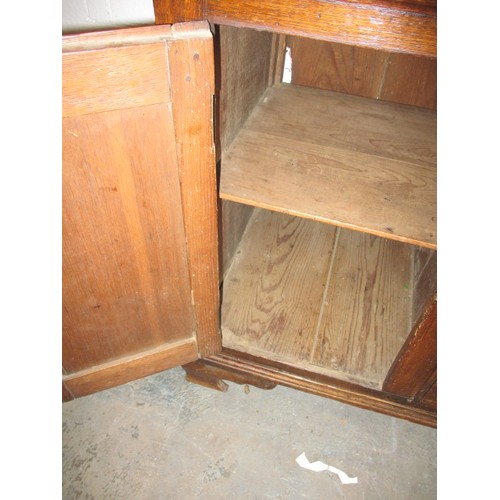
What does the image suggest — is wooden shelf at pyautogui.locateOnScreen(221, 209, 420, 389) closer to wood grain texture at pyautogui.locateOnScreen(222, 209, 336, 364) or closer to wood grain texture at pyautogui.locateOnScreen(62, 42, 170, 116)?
wood grain texture at pyautogui.locateOnScreen(222, 209, 336, 364)

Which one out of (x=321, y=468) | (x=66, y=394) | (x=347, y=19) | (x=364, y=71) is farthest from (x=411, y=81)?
(x=66, y=394)

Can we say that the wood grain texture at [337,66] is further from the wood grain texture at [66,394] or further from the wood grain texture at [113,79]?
the wood grain texture at [66,394]

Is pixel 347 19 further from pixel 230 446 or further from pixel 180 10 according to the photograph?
pixel 230 446

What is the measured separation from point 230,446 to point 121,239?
2.87 feet

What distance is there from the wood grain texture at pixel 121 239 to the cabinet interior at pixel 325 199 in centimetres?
24

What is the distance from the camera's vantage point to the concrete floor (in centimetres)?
124

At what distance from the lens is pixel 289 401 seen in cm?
144

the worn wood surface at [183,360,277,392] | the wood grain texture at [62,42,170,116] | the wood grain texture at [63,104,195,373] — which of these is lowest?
the worn wood surface at [183,360,277,392]

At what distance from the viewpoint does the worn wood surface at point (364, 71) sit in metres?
1.29

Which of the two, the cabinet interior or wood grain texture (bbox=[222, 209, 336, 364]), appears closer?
the cabinet interior

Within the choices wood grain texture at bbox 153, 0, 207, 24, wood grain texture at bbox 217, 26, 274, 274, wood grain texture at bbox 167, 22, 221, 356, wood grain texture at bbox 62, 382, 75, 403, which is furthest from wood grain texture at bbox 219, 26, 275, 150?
wood grain texture at bbox 62, 382, 75, 403

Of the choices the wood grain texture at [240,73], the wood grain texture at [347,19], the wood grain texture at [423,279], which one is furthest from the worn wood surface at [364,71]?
the wood grain texture at [347,19]
